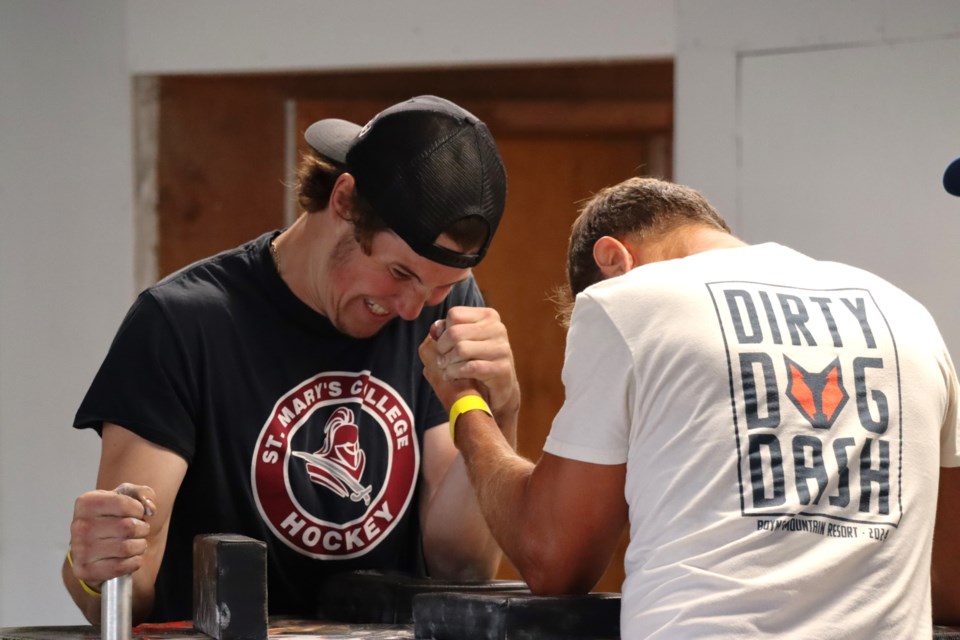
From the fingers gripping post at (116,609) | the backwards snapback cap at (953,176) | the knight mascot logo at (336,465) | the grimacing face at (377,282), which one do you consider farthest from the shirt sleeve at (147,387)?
the backwards snapback cap at (953,176)

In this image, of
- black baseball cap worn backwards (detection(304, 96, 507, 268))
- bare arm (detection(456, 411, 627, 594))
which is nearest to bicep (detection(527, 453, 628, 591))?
bare arm (detection(456, 411, 627, 594))

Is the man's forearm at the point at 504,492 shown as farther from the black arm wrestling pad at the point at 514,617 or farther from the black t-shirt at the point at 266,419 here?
the black t-shirt at the point at 266,419

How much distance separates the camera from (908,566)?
1.49 metres

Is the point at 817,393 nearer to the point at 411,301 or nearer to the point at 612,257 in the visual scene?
the point at 612,257

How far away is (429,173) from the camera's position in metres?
1.85

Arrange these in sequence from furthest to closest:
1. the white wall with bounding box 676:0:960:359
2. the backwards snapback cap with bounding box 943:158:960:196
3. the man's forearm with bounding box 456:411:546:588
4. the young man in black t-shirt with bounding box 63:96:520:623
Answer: the white wall with bounding box 676:0:960:359, the backwards snapback cap with bounding box 943:158:960:196, the young man in black t-shirt with bounding box 63:96:520:623, the man's forearm with bounding box 456:411:546:588

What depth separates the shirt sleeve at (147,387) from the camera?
1.79m

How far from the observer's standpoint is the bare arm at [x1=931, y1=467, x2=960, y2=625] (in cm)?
174

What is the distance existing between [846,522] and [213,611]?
2.69 feet

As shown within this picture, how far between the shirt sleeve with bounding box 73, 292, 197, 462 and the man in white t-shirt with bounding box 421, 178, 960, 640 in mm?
567

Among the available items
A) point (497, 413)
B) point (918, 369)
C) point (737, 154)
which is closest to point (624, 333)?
point (918, 369)

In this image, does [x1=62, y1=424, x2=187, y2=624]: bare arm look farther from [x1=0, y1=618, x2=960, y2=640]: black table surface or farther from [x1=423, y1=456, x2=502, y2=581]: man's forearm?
[x1=423, y1=456, x2=502, y2=581]: man's forearm

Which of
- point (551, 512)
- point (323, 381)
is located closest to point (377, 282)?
point (323, 381)

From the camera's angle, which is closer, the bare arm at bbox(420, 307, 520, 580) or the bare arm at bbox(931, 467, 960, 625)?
the bare arm at bbox(931, 467, 960, 625)
